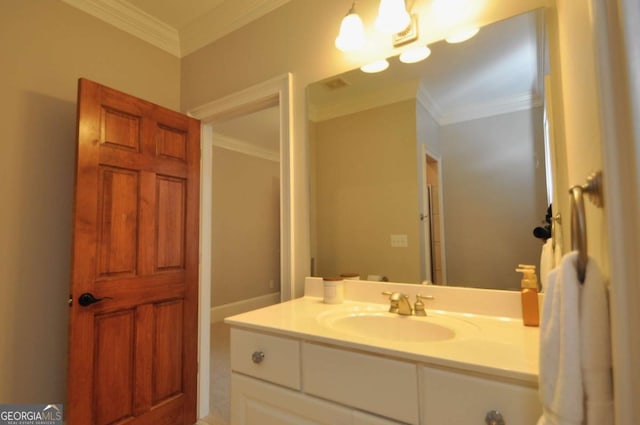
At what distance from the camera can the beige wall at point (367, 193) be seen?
145 cm

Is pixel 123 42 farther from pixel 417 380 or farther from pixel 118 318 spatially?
pixel 417 380

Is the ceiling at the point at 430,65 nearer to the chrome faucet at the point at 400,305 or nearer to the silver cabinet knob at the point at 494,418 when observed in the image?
the chrome faucet at the point at 400,305

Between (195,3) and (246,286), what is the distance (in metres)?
3.72

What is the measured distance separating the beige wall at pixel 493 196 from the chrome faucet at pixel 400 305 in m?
0.22

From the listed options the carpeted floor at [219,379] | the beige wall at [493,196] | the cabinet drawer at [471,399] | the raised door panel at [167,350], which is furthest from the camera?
the carpeted floor at [219,379]

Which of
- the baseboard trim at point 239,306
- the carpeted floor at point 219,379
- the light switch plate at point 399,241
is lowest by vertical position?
the carpeted floor at point 219,379

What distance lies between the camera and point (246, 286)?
4.75 m

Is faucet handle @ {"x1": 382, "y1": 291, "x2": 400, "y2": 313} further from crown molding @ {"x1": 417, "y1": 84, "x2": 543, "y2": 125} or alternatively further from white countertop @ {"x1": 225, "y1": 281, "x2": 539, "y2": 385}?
crown molding @ {"x1": 417, "y1": 84, "x2": 543, "y2": 125}

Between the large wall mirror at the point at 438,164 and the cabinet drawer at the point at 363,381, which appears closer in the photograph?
the cabinet drawer at the point at 363,381

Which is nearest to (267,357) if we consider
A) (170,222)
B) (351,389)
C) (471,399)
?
(351,389)

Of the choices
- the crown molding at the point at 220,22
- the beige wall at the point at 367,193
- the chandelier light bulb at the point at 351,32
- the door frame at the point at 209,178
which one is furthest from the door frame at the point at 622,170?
the crown molding at the point at 220,22

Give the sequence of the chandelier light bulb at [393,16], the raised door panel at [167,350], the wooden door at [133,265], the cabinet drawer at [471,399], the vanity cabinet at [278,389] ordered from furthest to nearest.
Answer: the raised door panel at [167,350]
the wooden door at [133,265]
the chandelier light bulb at [393,16]
the vanity cabinet at [278,389]
the cabinet drawer at [471,399]

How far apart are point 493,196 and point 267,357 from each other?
107 centimetres

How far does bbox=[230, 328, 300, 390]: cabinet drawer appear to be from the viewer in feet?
3.38
